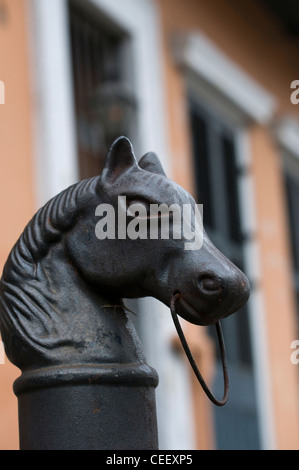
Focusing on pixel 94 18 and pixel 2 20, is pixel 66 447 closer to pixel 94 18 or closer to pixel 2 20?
pixel 2 20

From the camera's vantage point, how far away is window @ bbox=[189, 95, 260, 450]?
583cm

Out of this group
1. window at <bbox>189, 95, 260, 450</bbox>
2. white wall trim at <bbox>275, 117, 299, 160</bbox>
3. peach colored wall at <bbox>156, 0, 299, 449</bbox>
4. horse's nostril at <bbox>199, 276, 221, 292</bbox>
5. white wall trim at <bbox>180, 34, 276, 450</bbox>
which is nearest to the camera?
horse's nostril at <bbox>199, 276, 221, 292</bbox>

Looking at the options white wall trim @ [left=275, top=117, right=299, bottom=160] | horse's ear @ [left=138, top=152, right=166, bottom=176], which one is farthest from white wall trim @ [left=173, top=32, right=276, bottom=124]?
horse's ear @ [left=138, top=152, right=166, bottom=176]

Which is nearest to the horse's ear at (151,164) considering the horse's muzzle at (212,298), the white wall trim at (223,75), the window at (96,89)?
the horse's muzzle at (212,298)

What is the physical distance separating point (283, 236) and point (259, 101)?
915mm

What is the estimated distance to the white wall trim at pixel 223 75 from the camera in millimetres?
5742

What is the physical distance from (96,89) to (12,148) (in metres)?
1.22

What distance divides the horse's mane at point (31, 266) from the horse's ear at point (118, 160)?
0.02 m

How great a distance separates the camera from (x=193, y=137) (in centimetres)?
608

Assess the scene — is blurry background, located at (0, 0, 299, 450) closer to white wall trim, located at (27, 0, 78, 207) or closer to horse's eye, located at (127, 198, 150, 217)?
white wall trim, located at (27, 0, 78, 207)

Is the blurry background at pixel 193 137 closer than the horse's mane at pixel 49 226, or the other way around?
the horse's mane at pixel 49 226

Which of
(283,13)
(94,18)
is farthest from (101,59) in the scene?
(283,13)

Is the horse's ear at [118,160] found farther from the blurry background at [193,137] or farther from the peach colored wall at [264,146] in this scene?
the peach colored wall at [264,146]

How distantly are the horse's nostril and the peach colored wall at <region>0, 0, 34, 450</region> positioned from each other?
7.91 feet
